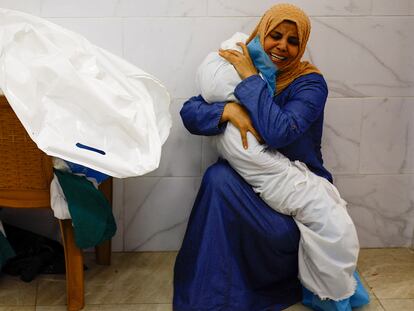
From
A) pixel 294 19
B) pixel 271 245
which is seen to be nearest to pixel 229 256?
pixel 271 245

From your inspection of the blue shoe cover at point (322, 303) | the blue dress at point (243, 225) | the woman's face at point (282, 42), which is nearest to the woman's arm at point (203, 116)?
the blue dress at point (243, 225)

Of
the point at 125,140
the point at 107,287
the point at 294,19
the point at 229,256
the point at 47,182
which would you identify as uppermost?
the point at 294,19

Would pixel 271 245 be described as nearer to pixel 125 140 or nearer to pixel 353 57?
pixel 125 140

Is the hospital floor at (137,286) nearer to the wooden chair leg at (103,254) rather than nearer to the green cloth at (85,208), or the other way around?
the wooden chair leg at (103,254)

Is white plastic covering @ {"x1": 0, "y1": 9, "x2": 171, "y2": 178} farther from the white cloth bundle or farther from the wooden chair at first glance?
the white cloth bundle

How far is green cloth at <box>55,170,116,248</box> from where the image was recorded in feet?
5.60

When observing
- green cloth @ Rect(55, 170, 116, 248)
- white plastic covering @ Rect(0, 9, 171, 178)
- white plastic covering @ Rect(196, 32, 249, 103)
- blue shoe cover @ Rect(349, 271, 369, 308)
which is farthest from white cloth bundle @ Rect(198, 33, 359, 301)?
green cloth @ Rect(55, 170, 116, 248)

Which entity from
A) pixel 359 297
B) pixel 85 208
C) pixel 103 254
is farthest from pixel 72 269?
pixel 359 297

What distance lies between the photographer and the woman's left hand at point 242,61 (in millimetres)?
1811

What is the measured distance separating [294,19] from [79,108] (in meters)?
0.71

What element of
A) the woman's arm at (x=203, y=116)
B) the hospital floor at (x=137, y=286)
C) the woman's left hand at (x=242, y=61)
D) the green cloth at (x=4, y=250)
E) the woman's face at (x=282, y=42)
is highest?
the woman's face at (x=282, y=42)

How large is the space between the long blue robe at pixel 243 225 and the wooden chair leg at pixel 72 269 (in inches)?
12.3

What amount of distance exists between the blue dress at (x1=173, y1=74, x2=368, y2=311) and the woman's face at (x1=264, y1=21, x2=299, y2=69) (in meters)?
0.11

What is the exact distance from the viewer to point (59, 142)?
5.03ft
